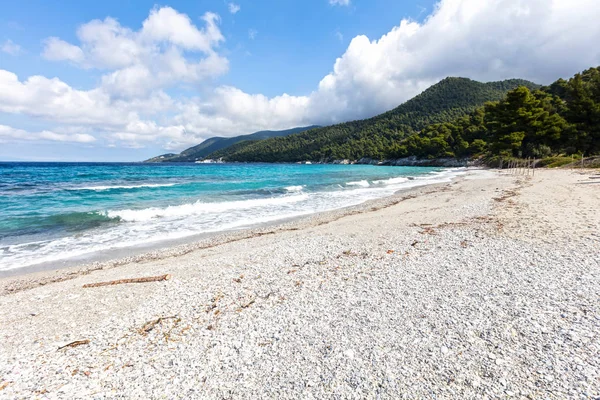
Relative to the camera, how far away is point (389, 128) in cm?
15500

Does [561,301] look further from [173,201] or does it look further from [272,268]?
[173,201]

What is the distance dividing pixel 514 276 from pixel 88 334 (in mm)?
7462

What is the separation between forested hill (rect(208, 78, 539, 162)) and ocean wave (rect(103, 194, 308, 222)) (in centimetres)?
10047

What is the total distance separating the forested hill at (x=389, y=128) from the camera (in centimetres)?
13175

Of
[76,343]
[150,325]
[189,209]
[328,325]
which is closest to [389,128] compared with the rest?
[189,209]

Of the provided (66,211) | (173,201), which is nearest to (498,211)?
(173,201)

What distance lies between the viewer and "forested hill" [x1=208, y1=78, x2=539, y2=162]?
432 ft

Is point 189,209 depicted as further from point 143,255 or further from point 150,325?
point 150,325

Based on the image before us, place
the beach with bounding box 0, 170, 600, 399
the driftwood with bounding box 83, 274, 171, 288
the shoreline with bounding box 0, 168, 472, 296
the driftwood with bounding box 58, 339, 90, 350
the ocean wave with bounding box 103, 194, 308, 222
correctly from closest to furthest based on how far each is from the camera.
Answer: the beach with bounding box 0, 170, 600, 399 → the driftwood with bounding box 58, 339, 90, 350 → the driftwood with bounding box 83, 274, 171, 288 → the shoreline with bounding box 0, 168, 472, 296 → the ocean wave with bounding box 103, 194, 308, 222

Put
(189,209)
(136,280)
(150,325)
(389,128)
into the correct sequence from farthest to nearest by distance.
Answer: (389,128) < (189,209) < (136,280) < (150,325)

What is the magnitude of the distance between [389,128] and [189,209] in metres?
154

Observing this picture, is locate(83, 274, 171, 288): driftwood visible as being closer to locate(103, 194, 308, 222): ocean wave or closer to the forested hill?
locate(103, 194, 308, 222): ocean wave

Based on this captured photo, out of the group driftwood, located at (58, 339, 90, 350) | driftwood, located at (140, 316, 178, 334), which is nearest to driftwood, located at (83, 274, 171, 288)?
driftwood, located at (140, 316, 178, 334)

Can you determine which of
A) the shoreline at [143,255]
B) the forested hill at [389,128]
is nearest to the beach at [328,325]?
the shoreline at [143,255]
